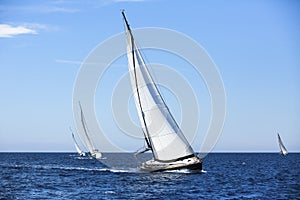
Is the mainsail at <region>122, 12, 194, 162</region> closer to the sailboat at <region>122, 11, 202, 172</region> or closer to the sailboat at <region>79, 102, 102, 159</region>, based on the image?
the sailboat at <region>122, 11, 202, 172</region>

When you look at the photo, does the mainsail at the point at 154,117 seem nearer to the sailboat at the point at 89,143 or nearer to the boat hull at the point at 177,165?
the boat hull at the point at 177,165

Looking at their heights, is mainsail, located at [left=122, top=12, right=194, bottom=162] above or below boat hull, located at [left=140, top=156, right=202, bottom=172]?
above

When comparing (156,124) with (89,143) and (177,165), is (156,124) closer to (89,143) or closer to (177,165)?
(177,165)

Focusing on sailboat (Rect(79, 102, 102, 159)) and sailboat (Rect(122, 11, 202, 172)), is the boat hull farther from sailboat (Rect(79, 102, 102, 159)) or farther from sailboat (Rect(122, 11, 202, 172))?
sailboat (Rect(79, 102, 102, 159))

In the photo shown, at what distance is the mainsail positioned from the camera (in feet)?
220

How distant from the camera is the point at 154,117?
67.6m

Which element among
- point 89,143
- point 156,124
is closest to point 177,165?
point 156,124

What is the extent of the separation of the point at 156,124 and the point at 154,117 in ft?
3.30

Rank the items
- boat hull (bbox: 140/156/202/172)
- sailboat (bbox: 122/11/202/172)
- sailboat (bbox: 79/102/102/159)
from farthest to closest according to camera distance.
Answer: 1. sailboat (bbox: 79/102/102/159)
2. sailboat (bbox: 122/11/202/172)
3. boat hull (bbox: 140/156/202/172)

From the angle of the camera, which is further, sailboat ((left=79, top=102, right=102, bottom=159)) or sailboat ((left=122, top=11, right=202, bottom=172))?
sailboat ((left=79, top=102, right=102, bottom=159))

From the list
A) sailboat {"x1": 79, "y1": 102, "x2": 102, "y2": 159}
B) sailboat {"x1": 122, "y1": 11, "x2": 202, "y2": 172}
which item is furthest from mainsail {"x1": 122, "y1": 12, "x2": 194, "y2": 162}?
sailboat {"x1": 79, "y1": 102, "x2": 102, "y2": 159}

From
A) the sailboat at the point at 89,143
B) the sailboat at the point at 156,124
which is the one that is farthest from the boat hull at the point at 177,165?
the sailboat at the point at 89,143

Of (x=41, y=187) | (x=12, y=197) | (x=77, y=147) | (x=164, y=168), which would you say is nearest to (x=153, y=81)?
(x=164, y=168)

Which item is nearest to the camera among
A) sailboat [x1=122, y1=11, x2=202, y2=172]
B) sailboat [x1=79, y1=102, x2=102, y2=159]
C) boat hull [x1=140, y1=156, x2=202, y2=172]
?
boat hull [x1=140, y1=156, x2=202, y2=172]
